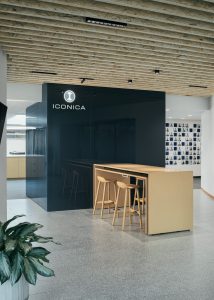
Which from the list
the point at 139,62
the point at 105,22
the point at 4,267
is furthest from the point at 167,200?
the point at 4,267

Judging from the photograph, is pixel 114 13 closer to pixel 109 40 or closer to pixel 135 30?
pixel 135 30

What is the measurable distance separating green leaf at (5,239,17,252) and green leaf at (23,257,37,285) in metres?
0.15

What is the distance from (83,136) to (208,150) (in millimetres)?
4367

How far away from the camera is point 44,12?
3689 millimetres

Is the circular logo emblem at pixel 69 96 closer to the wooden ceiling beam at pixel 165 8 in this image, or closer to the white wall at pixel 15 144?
the wooden ceiling beam at pixel 165 8

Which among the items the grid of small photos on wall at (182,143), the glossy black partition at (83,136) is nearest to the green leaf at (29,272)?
the glossy black partition at (83,136)

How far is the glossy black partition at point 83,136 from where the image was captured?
758cm

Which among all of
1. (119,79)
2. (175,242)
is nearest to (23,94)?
(119,79)

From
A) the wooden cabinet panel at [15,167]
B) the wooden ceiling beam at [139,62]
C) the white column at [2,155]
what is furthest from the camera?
the wooden cabinet panel at [15,167]

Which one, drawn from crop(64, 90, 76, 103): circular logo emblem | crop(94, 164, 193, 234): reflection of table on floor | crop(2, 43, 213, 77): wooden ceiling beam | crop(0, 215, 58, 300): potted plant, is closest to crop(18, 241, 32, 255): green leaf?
crop(0, 215, 58, 300): potted plant

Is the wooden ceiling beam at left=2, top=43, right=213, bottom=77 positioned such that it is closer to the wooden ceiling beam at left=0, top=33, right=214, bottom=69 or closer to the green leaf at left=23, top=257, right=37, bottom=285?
the wooden ceiling beam at left=0, top=33, right=214, bottom=69

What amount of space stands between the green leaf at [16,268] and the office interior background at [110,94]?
0.98m

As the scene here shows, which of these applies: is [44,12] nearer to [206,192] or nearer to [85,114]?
[85,114]

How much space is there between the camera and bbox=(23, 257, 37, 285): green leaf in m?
2.48
